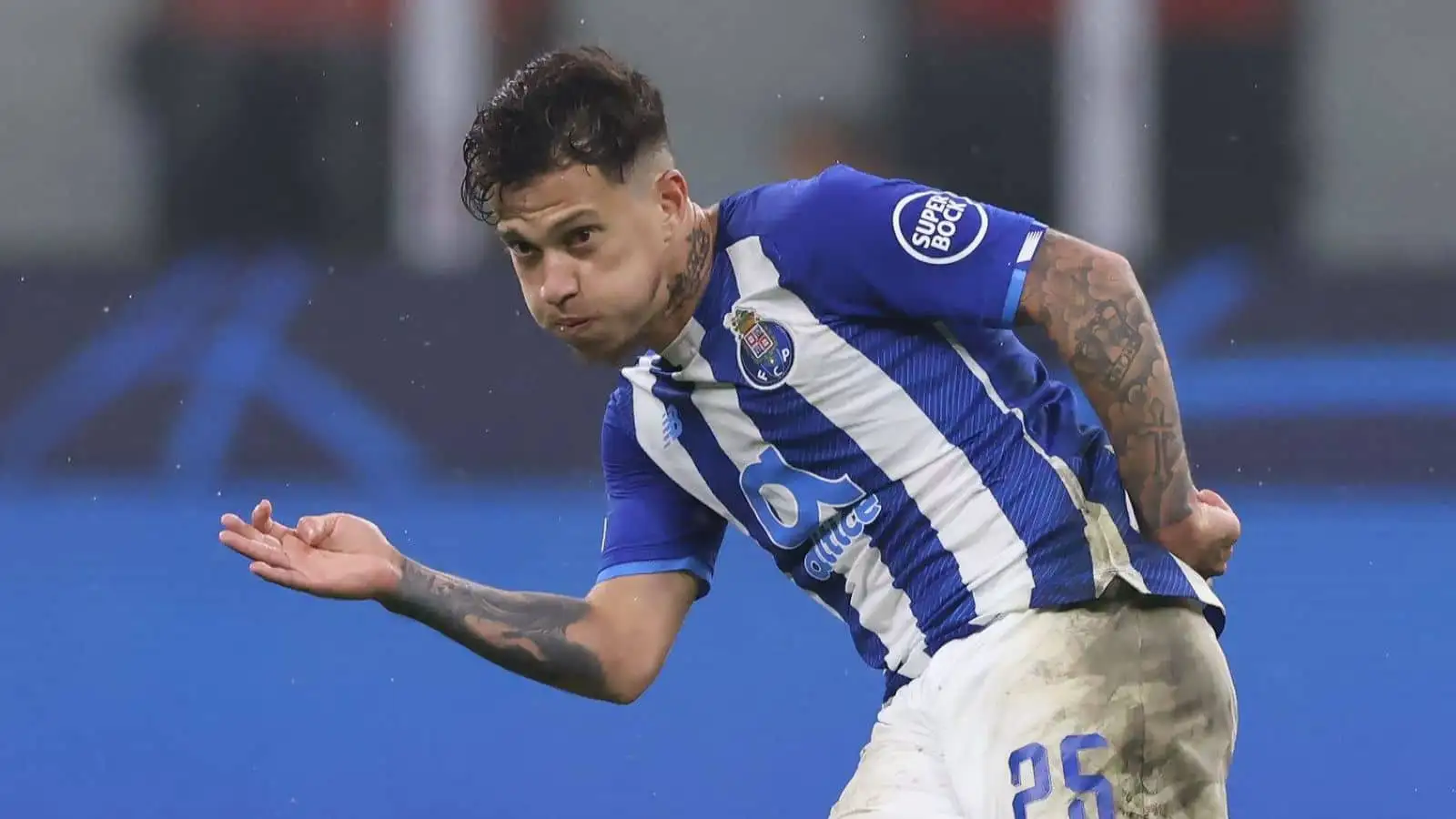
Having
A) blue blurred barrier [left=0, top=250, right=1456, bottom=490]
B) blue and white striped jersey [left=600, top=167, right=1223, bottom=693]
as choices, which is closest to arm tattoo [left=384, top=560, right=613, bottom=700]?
blue and white striped jersey [left=600, top=167, right=1223, bottom=693]

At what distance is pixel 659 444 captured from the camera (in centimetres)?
285

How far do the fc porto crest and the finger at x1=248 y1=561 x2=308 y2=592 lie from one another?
0.61 m

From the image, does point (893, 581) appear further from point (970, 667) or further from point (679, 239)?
point (679, 239)

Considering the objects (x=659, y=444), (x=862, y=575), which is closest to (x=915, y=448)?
(x=862, y=575)

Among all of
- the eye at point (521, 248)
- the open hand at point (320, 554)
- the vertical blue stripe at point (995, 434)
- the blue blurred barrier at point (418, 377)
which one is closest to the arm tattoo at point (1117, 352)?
the vertical blue stripe at point (995, 434)

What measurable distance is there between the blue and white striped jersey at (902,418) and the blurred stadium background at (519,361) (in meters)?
2.30

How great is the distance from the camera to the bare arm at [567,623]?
9.05 feet

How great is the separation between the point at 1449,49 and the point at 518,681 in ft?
9.01

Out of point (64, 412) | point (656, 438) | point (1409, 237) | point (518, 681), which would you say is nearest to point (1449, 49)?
point (1409, 237)

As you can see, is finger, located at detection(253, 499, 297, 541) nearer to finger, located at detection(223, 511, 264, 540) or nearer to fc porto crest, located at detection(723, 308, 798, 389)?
finger, located at detection(223, 511, 264, 540)

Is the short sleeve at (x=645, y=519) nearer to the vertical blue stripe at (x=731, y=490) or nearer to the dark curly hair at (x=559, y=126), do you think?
the vertical blue stripe at (x=731, y=490)

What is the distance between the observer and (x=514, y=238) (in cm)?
263

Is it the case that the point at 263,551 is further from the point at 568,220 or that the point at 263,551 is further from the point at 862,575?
the point at 862,575

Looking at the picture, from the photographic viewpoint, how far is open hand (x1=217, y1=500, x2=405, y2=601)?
256 cm
